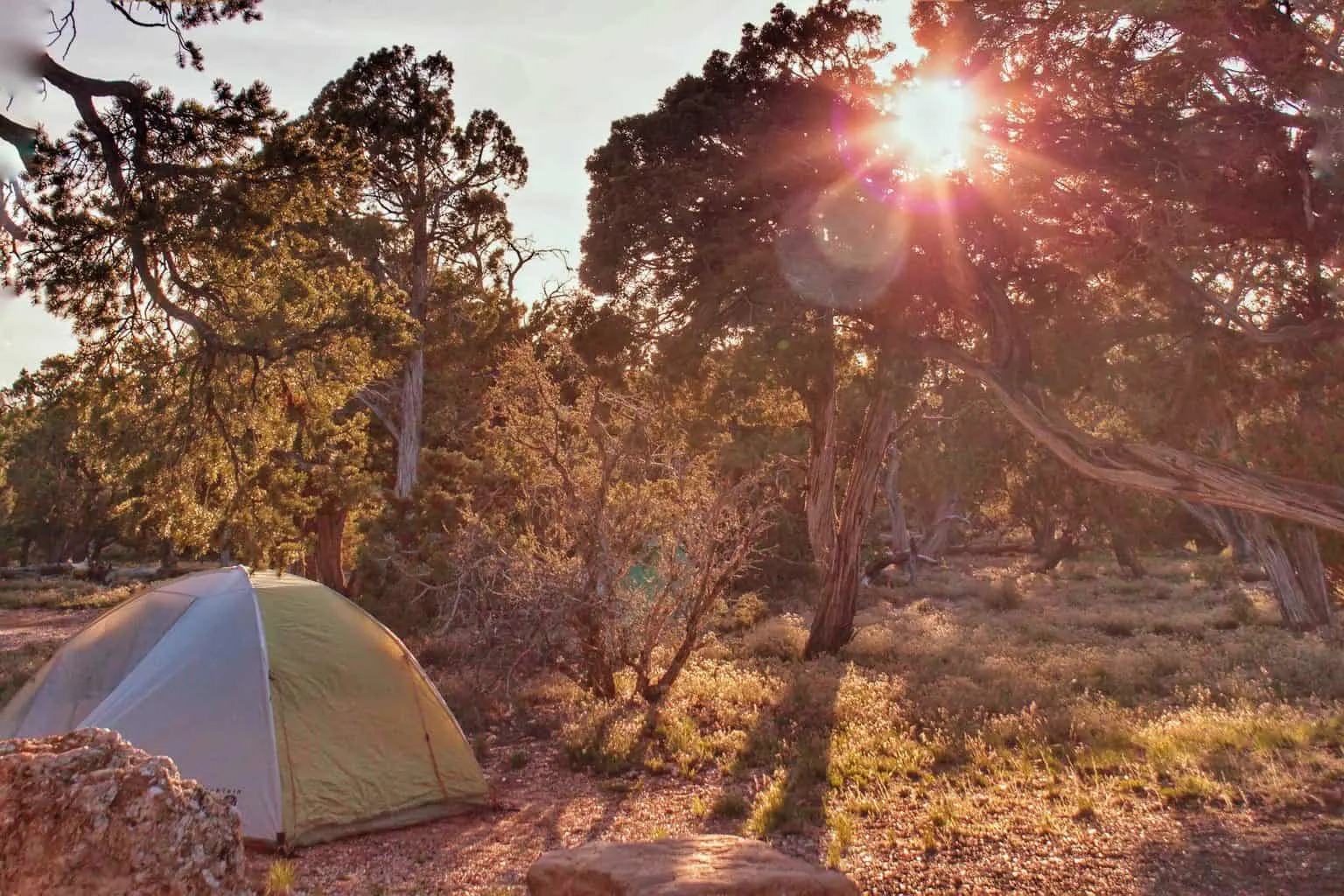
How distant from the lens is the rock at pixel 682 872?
465cm

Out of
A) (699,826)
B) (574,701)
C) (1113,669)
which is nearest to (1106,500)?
(1113,669)

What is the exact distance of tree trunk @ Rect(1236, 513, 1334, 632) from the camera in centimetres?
1839

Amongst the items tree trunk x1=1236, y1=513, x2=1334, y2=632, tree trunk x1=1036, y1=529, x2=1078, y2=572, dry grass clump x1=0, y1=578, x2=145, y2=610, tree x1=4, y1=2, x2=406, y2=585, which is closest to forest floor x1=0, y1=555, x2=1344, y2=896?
tree trunk x1=1236, y1=513, x2=1334, y2=632

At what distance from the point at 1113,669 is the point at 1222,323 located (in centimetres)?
536

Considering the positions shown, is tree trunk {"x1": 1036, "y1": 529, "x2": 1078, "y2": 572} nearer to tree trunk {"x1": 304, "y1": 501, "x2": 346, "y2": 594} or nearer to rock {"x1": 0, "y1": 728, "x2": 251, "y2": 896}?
tree trunk {"x1": 304, "y1": 501, "x2": 346, "y2": 594}

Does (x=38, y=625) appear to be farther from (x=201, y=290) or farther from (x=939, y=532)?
(x=939, y=532)

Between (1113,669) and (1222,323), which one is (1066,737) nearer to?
(1113,669)

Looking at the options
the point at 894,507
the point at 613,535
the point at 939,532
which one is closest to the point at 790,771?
the point at 613,535

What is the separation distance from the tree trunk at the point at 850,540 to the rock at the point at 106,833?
14.0 metres

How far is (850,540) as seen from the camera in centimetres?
1691

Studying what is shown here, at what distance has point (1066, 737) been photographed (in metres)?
10.3

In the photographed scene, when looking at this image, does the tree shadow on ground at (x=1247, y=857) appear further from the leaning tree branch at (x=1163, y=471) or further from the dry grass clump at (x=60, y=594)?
the dry grass clump at (x=60, y=594)

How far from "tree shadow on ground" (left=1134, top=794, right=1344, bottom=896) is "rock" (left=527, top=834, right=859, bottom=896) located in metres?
2.65

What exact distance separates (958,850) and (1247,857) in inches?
76.4
